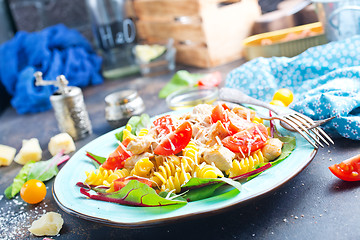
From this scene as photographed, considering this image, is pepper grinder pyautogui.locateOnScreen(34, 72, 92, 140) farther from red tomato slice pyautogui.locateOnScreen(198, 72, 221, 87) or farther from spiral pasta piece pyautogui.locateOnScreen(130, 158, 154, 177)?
spiral pasta piece pyautogui.locateOnScreen(130, 158, 154, 177)

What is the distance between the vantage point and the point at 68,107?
1.51 m

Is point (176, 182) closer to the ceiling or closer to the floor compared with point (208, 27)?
closer to the floor

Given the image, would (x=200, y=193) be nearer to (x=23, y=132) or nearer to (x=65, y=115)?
(x=65, y=115)

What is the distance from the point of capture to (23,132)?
1.85 meters

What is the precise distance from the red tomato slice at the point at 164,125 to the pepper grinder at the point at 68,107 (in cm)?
55

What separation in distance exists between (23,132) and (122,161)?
1012mm

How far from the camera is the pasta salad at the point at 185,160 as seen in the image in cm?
84

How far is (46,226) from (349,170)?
0.71 m

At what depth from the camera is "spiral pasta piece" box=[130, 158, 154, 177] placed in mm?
931

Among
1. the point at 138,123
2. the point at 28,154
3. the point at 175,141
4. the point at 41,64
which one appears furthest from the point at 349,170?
the point at 41,64

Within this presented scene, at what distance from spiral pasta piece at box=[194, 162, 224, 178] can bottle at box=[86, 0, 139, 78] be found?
1683 mm

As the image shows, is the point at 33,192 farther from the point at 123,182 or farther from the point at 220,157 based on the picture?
the point at 220,157

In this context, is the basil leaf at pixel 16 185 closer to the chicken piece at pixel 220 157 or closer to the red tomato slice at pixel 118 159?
the red tomato slice at pixel 118 159

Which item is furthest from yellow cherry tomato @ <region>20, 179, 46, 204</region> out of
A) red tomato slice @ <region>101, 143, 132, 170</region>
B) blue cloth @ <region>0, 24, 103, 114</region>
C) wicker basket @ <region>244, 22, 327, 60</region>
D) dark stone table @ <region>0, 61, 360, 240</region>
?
wicker basket @ <region>244, 22, 327, 60</region>
